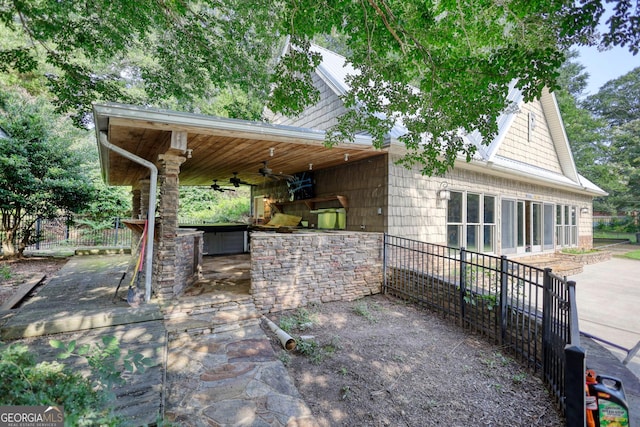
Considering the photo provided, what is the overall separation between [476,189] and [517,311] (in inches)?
213

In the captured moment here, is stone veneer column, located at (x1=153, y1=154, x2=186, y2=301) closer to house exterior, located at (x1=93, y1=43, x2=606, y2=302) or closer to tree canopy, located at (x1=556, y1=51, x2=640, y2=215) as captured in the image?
house exterior, located at (x1=93, y1=43, x2=606, y2=302)

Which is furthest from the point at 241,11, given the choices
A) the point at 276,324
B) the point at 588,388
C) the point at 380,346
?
the point at 588,388

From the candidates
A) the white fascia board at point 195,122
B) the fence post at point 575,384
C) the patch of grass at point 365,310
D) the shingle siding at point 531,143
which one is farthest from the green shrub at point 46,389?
the shingle siding at point 531,143

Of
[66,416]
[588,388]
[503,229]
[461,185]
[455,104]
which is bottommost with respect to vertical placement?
[588,388]

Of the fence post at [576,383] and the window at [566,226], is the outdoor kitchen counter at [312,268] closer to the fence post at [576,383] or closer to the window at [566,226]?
the fence post at [576,383]

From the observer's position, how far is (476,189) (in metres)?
8.33

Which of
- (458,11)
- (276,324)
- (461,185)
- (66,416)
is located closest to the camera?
(66,416)

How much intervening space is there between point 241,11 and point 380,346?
7.71 m

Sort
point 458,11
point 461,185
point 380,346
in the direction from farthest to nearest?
1. point 461,185
2. point 458,11
3. point 380,346

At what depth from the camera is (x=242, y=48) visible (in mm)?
7910

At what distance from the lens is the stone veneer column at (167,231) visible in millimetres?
4445

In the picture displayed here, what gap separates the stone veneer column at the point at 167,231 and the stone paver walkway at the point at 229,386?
1056 mm

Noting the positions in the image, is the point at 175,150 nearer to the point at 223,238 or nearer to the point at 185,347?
the point at 185,347

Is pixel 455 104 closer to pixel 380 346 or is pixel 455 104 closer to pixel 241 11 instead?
pixel 380 346
